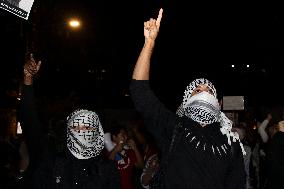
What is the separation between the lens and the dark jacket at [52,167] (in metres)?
4.07

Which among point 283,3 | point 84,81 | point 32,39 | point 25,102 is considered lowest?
point 25,102

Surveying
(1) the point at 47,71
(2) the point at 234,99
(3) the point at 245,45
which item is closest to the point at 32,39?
(2) the point at 234,99

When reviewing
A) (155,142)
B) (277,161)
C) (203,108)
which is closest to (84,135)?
(155,142)

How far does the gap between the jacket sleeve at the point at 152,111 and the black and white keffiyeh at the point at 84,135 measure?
1094mm

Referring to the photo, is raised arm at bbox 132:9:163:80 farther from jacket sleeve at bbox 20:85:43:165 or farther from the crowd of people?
jacket sleeve at bbox 20:85:43:165

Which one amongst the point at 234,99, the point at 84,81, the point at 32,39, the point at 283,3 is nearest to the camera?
the point at 32,39

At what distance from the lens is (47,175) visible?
4125mm

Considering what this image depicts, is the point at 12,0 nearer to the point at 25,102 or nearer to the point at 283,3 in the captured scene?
the point at 25,102

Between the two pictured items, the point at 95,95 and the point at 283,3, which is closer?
the point at 283,3

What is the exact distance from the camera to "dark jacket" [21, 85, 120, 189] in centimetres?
407

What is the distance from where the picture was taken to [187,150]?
132 inches

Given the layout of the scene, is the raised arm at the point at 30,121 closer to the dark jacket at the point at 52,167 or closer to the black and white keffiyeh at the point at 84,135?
the dark jacket at the point at 52,167

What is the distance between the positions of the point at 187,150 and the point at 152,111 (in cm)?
35

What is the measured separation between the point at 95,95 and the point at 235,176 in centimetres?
3700
